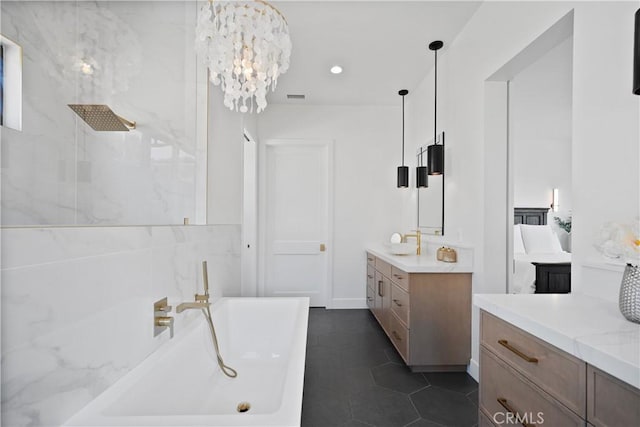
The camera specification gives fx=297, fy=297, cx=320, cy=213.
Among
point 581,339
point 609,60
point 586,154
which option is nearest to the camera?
point 581,339

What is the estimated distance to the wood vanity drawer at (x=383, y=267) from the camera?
2880 millimetres

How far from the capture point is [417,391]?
208cm

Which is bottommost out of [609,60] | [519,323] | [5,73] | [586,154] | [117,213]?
[519,323]

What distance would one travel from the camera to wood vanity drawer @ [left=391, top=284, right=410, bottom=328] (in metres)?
2.34

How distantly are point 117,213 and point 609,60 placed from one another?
2.16 meters

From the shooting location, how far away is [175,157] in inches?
70.7

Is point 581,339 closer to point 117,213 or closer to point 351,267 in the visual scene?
point 117,213

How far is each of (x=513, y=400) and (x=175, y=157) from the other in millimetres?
1990

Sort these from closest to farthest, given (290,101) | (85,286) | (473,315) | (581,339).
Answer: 1. (581,339)
2. (85,286)
3. (473,315)
4. (290,101)

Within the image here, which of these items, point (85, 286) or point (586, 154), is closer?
→ point (85, 286)

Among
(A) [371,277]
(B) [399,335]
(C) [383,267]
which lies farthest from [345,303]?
(B) [399,335]

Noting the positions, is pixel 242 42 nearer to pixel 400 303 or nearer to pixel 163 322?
pixel 163 322

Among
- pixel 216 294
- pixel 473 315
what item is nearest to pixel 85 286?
pixel 216 294

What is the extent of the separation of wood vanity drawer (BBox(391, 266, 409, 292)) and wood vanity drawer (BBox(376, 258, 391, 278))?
0.42ft
